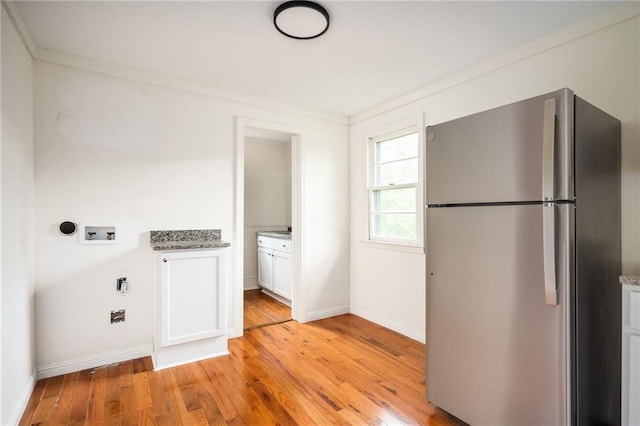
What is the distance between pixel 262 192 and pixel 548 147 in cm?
426

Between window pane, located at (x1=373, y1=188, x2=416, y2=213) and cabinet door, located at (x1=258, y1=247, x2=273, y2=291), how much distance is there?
1.72m

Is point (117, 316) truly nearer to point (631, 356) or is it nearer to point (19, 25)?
point (19, 25)

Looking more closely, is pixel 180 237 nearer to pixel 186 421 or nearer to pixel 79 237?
pixel 79 237

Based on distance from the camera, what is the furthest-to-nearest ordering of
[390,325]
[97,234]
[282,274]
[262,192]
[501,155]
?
[262,192] → [282,274] → [390,325] → [97,234] → [501,155]

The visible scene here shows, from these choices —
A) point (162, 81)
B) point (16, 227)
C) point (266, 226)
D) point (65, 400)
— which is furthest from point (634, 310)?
point (266, 226)

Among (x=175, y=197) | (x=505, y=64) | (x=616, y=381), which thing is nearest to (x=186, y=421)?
(x=175, y=197)

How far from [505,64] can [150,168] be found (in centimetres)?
292

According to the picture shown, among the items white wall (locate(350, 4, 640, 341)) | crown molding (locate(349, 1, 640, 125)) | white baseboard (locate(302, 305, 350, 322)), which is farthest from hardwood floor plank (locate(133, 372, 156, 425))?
crown molding (locate(349, 1, 640, 125))

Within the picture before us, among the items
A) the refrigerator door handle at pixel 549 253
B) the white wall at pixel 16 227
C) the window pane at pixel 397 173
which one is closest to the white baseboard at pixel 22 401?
the white wall at pixel 16 227

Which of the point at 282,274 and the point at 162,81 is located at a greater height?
the point at 162,81

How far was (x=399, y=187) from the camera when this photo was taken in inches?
128

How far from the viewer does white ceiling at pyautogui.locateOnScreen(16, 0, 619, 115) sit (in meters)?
1.83

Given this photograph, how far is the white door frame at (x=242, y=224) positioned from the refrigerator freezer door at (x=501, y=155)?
1823 millimetres

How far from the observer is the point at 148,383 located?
7.34ft
